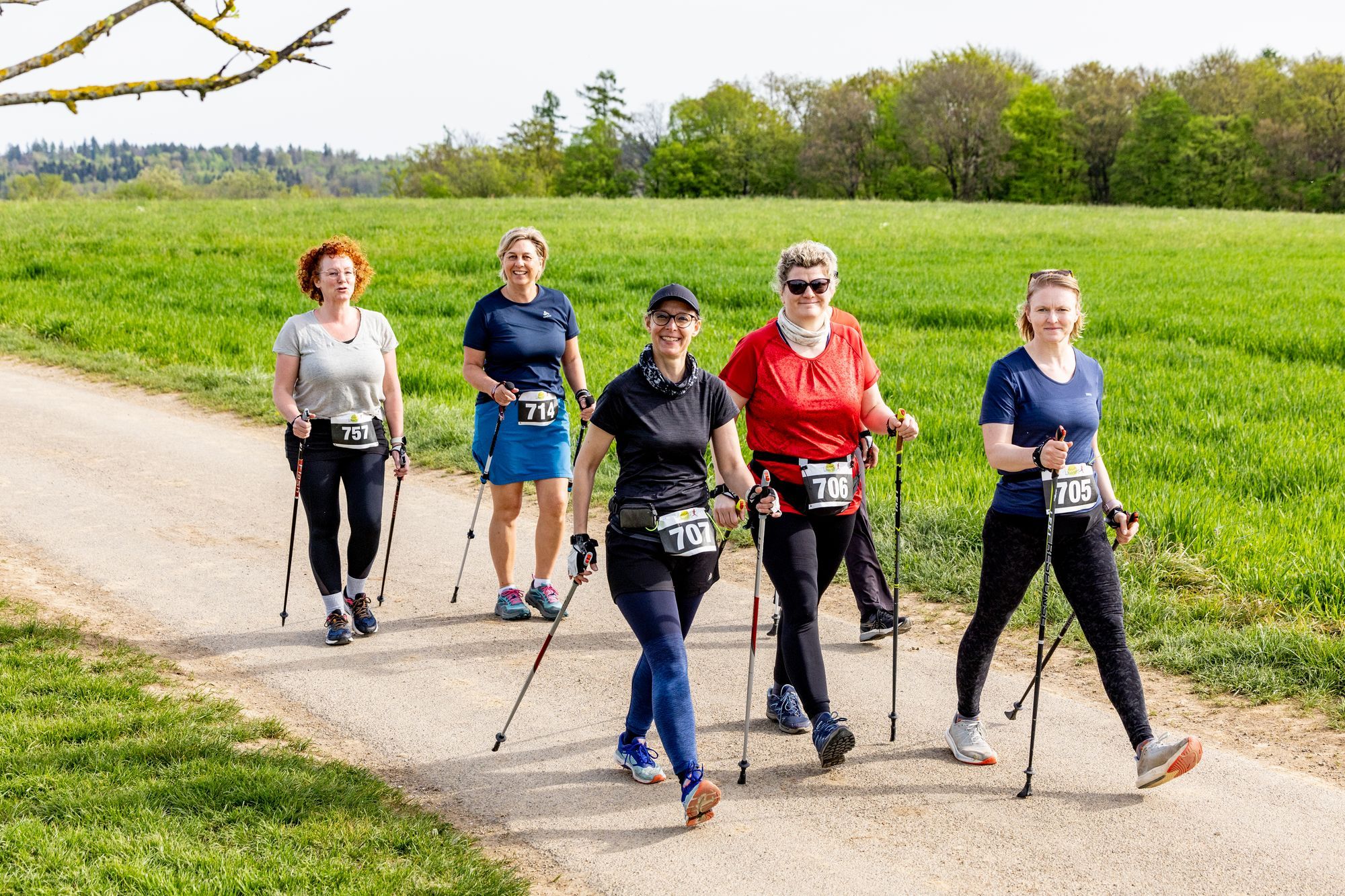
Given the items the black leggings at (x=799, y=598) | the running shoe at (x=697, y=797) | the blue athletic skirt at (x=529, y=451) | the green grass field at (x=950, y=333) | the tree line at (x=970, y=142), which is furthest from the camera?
the tree line at (x=970, y=142)

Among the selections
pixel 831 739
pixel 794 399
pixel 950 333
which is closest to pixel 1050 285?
pixel 794 399

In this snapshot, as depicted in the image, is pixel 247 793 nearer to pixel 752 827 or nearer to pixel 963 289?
pixel 752 827

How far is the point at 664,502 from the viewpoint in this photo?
519cm

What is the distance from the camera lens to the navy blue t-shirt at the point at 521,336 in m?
7.49

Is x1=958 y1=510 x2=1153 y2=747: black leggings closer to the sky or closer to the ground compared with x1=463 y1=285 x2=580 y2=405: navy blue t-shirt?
closer to the ground

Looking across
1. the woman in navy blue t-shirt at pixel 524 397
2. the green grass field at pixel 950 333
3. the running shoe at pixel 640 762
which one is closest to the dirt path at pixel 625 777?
the running shoe at pixel 640 762

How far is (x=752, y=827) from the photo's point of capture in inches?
198

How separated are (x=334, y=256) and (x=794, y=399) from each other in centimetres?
312

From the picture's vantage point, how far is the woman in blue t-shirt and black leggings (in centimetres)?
531

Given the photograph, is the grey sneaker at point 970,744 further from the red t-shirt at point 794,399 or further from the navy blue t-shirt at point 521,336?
the navy blue t-shirt at point 521,336

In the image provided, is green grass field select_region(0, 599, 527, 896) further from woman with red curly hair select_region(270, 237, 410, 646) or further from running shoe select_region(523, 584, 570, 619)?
running shoe select_region(523, 584, 570, 619)

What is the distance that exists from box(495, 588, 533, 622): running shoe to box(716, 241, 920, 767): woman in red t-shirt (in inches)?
93.1

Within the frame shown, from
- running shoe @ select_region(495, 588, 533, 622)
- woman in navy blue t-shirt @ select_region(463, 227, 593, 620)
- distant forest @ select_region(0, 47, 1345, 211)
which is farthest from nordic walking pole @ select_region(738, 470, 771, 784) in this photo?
distant forest @ select_region(0, 47, 1345, 211)

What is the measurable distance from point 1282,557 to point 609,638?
454 cm
